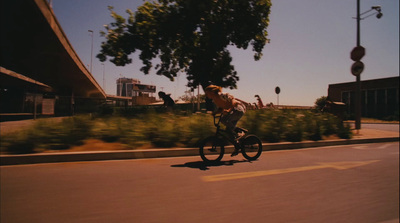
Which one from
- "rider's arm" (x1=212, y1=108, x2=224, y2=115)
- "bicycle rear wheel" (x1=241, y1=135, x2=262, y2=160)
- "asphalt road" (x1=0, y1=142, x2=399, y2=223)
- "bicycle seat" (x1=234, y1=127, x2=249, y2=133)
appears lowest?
"asphalt road" (x1=0, y1=142, x2=399, y2=223)

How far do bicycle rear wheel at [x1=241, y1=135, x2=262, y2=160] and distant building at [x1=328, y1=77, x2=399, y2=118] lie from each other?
837mm

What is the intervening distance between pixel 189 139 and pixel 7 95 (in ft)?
60.0

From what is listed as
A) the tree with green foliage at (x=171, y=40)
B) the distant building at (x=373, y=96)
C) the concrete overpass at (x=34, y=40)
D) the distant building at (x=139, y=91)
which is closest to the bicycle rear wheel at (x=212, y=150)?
the distant building at (x=373, y=96)

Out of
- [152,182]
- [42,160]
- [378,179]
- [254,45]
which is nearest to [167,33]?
[254,45]

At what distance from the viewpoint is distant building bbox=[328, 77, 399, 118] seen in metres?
1.74

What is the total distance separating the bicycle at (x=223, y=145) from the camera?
2314 mm

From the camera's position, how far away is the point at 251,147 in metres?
2.30

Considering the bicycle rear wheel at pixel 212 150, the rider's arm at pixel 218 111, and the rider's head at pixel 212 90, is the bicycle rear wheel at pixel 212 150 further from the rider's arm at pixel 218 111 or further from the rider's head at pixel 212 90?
the rider's head at pixel 212 90

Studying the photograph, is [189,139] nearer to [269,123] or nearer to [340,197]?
[269,123]

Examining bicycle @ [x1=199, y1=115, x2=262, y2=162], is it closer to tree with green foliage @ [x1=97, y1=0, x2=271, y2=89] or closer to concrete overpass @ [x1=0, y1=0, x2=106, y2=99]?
tree with green foliage @ [x1=97, y1=0, x2=271, y2=89]

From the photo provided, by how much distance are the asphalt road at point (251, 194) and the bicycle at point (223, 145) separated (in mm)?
122

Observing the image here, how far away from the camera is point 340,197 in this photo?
1939 mm

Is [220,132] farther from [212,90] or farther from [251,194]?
[251,194]

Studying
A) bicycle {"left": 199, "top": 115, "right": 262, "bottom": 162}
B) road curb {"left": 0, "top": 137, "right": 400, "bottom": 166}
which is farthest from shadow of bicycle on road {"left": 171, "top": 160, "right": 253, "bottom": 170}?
road curb {"left": 0, "top": 137, "right": 400, "bottom": 166}
